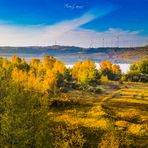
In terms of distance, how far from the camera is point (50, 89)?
15488cm

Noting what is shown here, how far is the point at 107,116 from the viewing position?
112m

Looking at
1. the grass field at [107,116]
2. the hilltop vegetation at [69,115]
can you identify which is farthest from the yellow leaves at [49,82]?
the grass field at [107,116]

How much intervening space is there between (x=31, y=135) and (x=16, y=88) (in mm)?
9821

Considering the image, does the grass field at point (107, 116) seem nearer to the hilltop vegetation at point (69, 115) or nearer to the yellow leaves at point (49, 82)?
the hilltop vegetation at point (69, 115)

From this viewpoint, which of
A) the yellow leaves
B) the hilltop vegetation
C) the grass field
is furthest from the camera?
the yellow leaves

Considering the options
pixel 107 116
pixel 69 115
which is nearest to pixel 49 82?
pixel 69 115

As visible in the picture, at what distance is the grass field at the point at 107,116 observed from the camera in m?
87.2

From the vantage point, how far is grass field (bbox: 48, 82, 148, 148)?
87.2m

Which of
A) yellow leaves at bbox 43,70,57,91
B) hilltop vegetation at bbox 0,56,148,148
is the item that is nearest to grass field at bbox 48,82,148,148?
hilltop vegetation at bbox 0,56,148,148

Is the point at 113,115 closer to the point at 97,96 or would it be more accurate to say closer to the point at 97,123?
the point at 97,123

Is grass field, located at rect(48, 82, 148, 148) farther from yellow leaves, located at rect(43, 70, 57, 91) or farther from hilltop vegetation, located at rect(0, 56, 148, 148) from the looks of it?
yellow leaves, located at rect(43, 70, 57, 91)

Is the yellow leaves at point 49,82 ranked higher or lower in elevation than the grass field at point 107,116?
higher

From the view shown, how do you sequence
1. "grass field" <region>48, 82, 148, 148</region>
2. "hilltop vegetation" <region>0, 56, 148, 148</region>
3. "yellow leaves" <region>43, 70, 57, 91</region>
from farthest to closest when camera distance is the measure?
1. "yellow leaves" <region>43, 70, 57, 91</region>
2. "grass field" <region>48, 82, 148, 148</region>
3. "hilltop vegetation" <region>0, 56, 148, 148</region>

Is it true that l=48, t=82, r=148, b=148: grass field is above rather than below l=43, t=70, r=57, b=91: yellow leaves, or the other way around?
below
